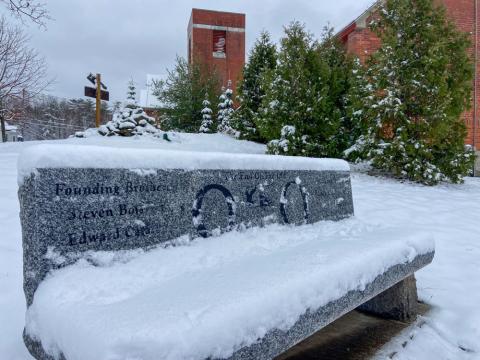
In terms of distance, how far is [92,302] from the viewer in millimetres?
1484

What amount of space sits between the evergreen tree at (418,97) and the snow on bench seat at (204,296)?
689cm

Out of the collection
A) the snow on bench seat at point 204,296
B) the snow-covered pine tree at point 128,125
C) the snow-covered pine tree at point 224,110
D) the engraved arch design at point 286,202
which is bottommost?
the snow on bench seat at point 204,296

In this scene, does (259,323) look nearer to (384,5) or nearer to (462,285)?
(462,285)

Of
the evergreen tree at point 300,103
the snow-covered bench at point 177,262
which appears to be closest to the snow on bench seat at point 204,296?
the snow-covered bench at point 177,262

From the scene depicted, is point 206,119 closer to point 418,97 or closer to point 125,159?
point 418,97

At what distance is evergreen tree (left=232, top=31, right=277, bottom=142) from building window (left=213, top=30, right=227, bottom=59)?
17356 mm

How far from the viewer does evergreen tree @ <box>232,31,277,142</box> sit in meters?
14.2

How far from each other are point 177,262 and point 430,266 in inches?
119

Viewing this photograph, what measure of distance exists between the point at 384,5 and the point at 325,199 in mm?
8478

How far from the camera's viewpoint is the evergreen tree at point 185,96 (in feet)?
63.1

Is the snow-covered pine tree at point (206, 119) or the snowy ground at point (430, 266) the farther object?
the snow-covered pine tree at point (206, 119)

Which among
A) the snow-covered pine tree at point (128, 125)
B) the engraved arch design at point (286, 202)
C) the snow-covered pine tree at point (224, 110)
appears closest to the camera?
the engraved arch design at point (286, 202)

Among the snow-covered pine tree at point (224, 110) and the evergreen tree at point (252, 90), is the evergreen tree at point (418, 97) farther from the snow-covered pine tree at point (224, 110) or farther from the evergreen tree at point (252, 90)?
the snow-covered pine tree at point (224, 110)

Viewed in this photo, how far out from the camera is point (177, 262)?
2020mm
